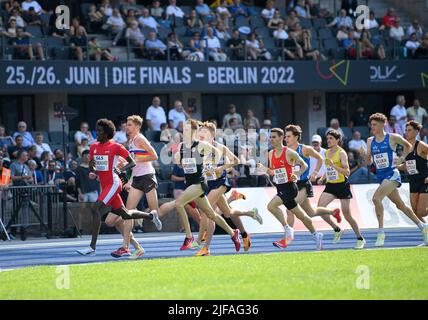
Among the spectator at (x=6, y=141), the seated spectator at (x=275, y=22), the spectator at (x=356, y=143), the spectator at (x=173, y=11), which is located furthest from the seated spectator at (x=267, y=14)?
the spectator at (x=6, y=141)

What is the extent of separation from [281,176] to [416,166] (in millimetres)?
2938

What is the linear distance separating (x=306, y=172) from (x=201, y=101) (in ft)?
47.6

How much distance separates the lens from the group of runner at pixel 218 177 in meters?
15.8

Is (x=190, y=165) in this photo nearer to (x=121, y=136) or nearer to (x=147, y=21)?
(x=121, y=136)

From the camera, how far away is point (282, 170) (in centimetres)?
1677

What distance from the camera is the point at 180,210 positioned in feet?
54.4

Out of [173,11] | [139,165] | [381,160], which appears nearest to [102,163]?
[139,165]

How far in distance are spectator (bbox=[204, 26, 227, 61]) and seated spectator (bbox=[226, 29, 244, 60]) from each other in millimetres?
420

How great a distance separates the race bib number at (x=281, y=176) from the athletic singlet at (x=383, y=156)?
1726 mm

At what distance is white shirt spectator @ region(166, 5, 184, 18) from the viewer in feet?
99.2

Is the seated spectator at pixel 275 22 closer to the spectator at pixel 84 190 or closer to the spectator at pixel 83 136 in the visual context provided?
the spectator at pixel 83 136

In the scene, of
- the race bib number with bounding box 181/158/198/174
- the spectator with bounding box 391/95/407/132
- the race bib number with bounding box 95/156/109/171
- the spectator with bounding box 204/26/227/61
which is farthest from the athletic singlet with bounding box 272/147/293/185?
the spectator with bounding box 391/95/407/132

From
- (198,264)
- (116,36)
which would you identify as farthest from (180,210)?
(116,36)
